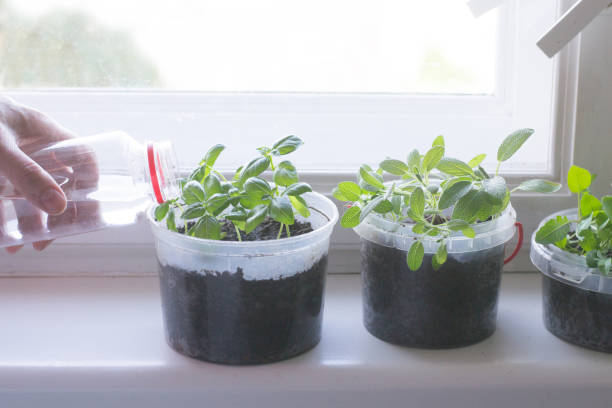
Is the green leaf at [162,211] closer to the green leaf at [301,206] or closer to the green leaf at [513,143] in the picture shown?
the green leaf at [301,206]

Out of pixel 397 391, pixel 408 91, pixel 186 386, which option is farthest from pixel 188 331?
pixel 408 91

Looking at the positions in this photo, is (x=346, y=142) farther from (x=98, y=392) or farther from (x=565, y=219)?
(x=98, y=392)

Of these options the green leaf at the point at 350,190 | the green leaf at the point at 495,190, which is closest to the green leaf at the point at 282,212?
the green leaf at the point at 350,190

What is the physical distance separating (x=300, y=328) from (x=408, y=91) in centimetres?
50

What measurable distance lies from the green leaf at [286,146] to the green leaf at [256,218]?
74mm

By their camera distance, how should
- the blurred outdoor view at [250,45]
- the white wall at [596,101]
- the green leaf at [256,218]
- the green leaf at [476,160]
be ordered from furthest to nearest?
the blurred outdoor view at [250,45], the white wall at [596,101], the green leaf at [476,160], the green leaf at [256,218]

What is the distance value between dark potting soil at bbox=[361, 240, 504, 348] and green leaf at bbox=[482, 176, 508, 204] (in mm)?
83

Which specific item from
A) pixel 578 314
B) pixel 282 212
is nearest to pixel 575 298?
pixel 578 314

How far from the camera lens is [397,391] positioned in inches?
28.1

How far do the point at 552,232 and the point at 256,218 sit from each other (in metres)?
0.34

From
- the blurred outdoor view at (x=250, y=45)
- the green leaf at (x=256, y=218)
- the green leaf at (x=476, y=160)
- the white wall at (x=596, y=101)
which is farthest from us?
the blurred outdoor view at (x=250, y=45)

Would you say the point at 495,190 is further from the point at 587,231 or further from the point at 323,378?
the point at 323,378

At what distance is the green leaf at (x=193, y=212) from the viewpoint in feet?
2.16

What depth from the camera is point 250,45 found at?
1.05 m
